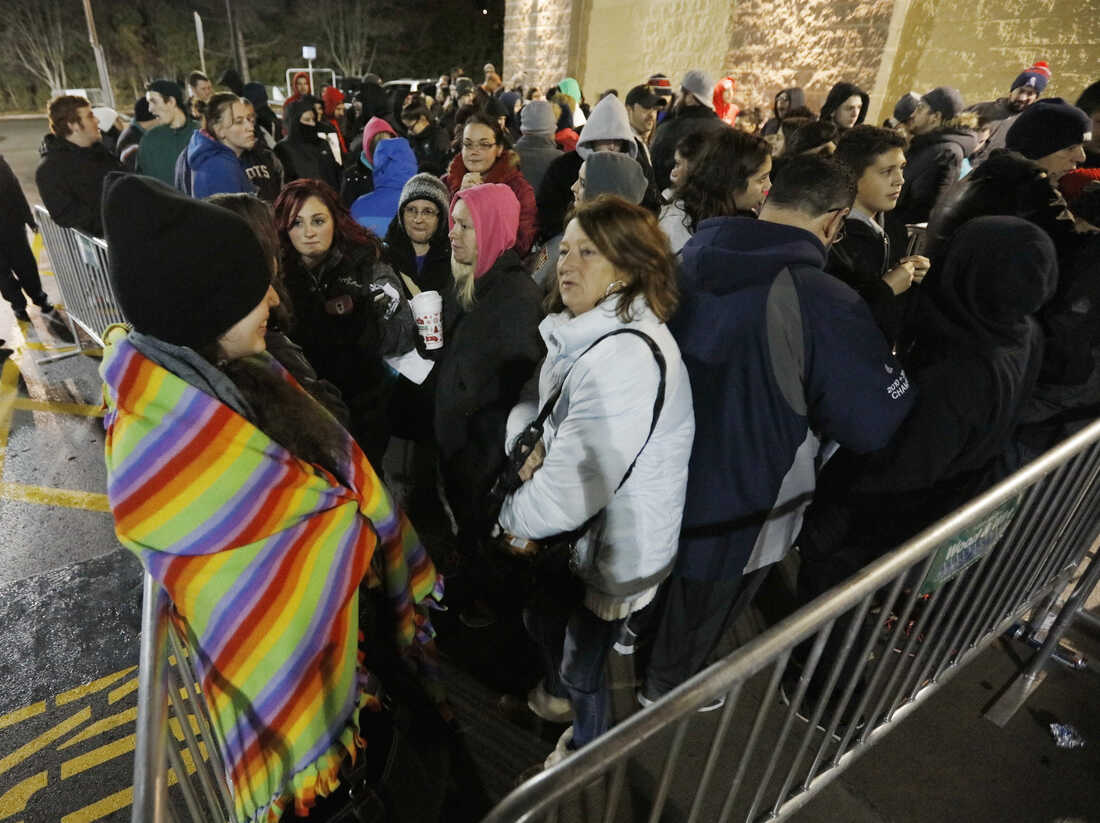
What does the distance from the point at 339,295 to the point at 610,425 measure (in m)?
1.77

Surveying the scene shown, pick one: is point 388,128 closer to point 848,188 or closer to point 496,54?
point 848,188

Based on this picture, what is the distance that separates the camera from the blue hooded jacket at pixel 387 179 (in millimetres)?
4527

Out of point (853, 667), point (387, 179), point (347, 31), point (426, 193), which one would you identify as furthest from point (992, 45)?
point (347, 31)

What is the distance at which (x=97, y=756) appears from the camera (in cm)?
239

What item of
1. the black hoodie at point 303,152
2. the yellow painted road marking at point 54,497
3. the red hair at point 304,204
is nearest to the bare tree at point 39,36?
the black hoodie at point 303,152

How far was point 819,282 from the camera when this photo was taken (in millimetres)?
1858

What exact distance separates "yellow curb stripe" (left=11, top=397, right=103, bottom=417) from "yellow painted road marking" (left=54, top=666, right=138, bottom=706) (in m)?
2.74

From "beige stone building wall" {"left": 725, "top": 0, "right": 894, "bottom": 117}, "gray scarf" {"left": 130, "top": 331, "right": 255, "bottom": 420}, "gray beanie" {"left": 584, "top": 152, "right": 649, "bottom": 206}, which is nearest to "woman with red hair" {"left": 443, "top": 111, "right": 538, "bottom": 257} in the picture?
"gray beanie" {"left": 584, "top": 152, "right": 649, "bottom": 206}

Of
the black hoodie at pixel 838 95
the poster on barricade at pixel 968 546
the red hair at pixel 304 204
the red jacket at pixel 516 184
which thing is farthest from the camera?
the black hoodie at pixel 838 95

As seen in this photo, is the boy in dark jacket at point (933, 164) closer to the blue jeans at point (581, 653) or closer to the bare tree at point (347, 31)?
the blue jeans at point (581, 653)

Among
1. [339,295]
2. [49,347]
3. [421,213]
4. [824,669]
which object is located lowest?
[49,347]

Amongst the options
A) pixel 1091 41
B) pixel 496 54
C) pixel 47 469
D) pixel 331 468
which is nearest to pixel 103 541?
pixel 47 469

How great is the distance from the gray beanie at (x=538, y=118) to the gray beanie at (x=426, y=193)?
2476 millimetres

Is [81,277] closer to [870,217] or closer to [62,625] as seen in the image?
[62,625]
